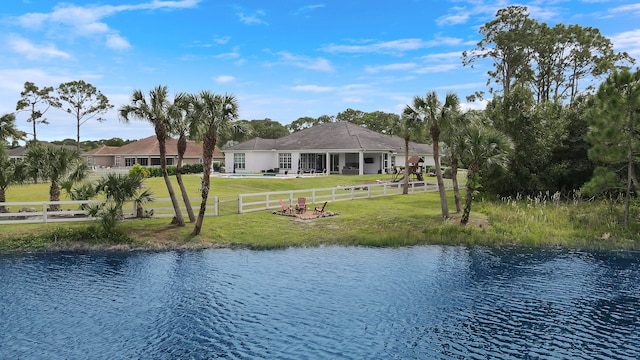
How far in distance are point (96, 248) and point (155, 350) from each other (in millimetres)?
11245

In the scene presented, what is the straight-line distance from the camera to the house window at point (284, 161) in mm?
52469

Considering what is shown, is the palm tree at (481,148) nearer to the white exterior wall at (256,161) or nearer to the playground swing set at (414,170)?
the playground swing set at (414,170)

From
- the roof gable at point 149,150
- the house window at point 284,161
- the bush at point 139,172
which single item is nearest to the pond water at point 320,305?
the bush at point 139,172

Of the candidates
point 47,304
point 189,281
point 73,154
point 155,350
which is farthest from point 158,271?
point 73,154

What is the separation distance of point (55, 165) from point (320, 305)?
56.0 ft

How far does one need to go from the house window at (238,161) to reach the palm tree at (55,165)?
2941cm

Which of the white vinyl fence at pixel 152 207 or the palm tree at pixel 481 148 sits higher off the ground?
the palm tree at pixel 481 148

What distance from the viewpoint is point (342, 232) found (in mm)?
21781

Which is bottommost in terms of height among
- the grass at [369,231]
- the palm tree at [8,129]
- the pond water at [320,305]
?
the pond water at [320,305]

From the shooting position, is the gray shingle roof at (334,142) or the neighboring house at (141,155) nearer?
the gray shingle roof at (334,142)

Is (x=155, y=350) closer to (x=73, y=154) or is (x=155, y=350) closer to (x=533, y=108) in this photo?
(x=73, y=154)

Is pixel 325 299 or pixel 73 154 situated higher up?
pixel 73 154

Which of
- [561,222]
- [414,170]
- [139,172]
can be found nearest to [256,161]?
[414,170]

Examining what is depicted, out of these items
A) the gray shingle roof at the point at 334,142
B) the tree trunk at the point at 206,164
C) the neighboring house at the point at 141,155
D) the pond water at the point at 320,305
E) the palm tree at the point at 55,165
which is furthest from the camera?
Answer: the neighboring house at the point at 141,155
